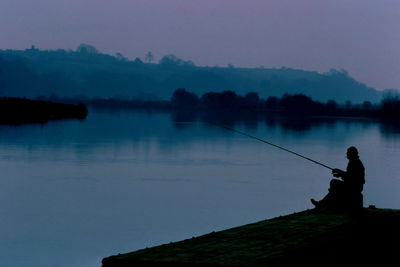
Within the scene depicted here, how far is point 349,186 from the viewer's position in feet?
48.5

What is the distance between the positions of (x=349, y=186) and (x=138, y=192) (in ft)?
47.3

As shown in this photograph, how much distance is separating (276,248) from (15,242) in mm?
8332

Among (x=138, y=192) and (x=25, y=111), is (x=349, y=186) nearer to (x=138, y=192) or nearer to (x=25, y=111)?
(x=138, y=192)

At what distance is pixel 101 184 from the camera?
30.4 m

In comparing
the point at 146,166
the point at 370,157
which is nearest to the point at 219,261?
the point at 146,166

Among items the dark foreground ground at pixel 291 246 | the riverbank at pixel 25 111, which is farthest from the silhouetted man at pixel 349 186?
the riverbank at pixel 25 111

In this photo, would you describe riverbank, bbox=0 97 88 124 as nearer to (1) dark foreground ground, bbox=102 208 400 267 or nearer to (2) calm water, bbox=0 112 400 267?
(2) calm water, bbox=0 112 400 267

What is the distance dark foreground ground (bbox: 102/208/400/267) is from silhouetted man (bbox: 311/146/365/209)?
567 mm

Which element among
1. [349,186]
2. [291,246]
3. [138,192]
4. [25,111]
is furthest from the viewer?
[25,111]

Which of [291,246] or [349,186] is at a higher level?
[349,186]

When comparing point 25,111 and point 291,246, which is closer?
point 291,246

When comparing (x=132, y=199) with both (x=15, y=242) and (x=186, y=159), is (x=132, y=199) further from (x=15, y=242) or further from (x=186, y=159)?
(x=186, y=159)

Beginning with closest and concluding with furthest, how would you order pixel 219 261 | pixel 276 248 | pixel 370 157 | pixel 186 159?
1. pixel 219 261
2. pixel 276 248
3. pixel 186 159
4. pixel 370 157

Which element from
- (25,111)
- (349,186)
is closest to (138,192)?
(349,186)
